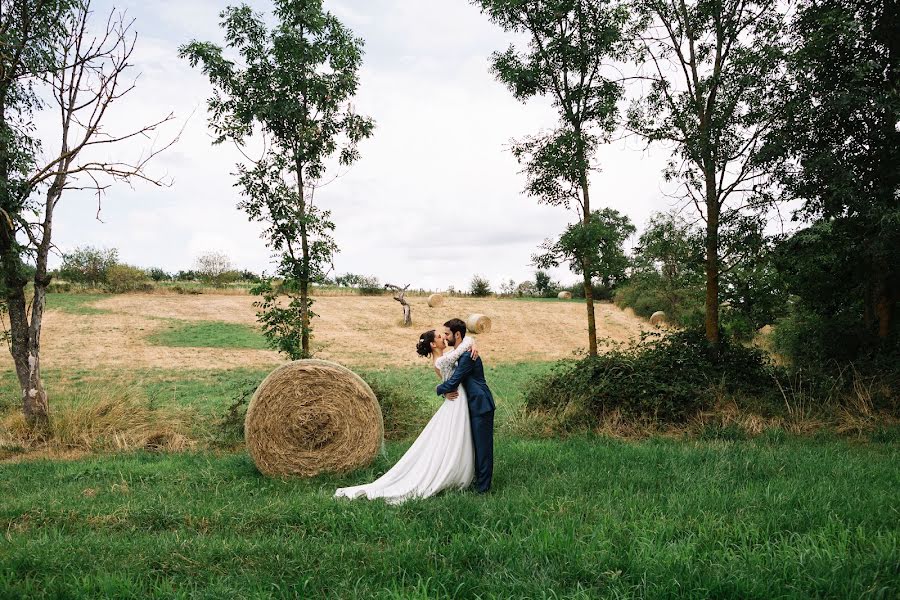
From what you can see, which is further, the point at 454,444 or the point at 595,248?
the point at 595,248

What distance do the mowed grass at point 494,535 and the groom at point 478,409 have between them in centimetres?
26

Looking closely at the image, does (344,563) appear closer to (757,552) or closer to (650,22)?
(757,552)

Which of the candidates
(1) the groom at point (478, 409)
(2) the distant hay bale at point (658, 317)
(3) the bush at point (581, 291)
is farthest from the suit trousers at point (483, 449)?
(3) the bush at point (581, 291)

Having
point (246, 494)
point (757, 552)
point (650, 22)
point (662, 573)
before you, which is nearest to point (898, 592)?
point (757, 552)

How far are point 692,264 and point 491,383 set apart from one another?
844cm

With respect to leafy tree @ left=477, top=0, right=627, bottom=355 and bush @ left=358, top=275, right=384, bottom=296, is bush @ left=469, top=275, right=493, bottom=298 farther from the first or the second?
leafy tree @ left=477, top=0, right=627, bottom=355

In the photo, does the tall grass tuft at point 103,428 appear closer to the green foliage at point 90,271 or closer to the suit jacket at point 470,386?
the suit jacket at point 470,386

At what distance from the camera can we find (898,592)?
3.80m

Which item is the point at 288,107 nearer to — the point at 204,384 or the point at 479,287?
the point at 204,384

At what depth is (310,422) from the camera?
309 inches

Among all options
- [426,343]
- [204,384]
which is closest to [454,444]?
[426,343]

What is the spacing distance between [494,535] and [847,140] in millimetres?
10081

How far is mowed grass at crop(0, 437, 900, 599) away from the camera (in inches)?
158

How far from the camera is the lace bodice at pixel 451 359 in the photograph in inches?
270
